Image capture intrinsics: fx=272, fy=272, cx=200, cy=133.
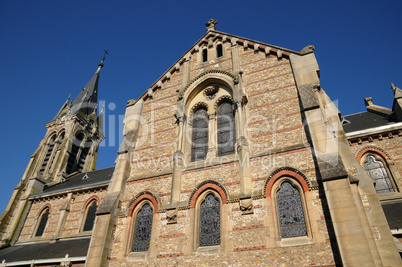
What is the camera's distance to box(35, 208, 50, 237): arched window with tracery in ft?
62.8

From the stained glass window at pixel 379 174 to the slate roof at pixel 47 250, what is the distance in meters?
14.7

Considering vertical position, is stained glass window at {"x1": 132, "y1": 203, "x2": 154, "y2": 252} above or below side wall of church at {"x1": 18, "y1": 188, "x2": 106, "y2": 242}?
below

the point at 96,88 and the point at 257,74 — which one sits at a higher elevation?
the point at 96,88

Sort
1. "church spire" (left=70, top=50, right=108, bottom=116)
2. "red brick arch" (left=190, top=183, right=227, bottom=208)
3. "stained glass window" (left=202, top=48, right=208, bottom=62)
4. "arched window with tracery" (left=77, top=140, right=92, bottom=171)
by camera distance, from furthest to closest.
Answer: "church spire" (left=70, top=50, right=108, bottom=116)
"arched window with tracery" (left=77, top=140, right=92, bottom=171)
"stained glass window" (left=202, top=48, right=208, bottom=62)
"red brick arch" (left=190, top=183, right=227, bottom=208)

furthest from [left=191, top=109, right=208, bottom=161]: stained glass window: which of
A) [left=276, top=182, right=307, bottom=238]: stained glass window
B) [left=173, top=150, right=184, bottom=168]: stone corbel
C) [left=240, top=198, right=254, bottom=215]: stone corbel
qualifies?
[left=276, top=182, right=307, bottom=238]: stained glass window

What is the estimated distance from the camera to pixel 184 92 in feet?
44.7

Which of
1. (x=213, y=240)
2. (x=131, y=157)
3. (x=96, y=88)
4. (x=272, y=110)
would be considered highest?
(x=96, y=88)

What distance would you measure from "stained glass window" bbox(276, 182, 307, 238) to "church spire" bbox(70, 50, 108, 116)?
33.1m

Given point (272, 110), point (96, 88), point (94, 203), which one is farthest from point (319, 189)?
point (96, 88)

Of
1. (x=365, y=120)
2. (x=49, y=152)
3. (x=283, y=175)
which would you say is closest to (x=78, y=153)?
(x=49, y=152)

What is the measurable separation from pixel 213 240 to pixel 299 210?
306cm

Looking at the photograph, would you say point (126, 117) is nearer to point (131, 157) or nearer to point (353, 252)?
point (131, 157)

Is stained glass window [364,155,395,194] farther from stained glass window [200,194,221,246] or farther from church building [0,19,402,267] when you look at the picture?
stained glass window [200,194,221,246]

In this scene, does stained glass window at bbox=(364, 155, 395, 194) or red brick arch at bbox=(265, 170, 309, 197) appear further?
stained glass window at bbox=(364, 155, 395, 194)
